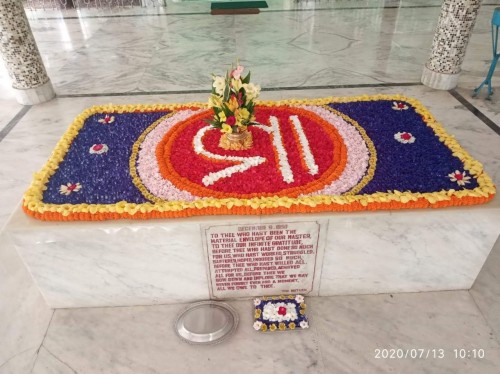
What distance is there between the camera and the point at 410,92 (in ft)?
15.5

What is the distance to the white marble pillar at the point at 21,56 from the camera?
162 inches

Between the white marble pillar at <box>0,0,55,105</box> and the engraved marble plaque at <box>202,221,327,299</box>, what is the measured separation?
3.56 meters

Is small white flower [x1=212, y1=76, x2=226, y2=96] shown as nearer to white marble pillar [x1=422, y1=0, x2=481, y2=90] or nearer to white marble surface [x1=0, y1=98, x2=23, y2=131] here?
white marble surface [x1=0, y1=98, x2=23, y2=131]

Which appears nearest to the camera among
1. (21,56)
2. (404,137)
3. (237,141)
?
(237,141)

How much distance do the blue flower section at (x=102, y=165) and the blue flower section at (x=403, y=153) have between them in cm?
138

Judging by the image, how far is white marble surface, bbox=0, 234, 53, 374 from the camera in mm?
2079

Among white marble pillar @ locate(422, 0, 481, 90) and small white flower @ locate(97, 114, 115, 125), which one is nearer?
small white flower @ locate(97, 114, 115, 125)

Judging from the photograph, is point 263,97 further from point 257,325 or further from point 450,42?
point 257,325

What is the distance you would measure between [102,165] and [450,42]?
395cm

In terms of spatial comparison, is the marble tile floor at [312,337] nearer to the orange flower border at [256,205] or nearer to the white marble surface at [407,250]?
the white marble surface at [407,250]

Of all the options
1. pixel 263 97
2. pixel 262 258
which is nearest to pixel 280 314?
pixel 262 258
